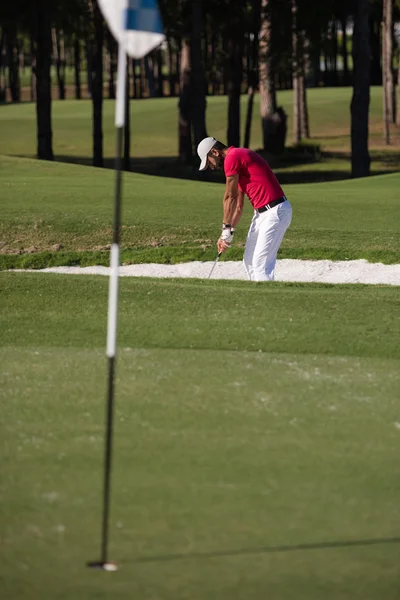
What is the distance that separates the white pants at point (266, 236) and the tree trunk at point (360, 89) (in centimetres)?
2130

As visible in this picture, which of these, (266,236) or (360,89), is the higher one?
(360,89)

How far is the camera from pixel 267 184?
13211mm

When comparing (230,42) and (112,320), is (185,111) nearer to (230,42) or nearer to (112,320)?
(230,42)

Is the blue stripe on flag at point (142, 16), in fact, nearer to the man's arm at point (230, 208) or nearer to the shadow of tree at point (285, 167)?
the man's arm at point (230, 208)

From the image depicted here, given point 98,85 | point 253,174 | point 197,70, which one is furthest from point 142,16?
point 98,85

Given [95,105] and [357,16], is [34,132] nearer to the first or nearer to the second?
[95,105]

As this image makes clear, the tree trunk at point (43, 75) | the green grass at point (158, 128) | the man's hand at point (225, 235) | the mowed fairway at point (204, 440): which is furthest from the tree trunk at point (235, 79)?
the man's hand at point (225, 235)

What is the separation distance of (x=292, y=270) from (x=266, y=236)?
4.77 metres

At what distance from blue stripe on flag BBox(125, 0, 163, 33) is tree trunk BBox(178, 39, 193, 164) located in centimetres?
3906

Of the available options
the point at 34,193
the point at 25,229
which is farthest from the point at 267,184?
the point at 34,193

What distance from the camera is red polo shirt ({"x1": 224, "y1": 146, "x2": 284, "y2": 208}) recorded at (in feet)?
42.4

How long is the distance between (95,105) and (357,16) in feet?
35.7

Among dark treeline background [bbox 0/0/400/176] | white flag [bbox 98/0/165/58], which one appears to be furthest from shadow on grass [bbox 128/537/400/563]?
dark treeline background [bbox 0/0/400/176]

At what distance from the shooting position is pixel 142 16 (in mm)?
5652
